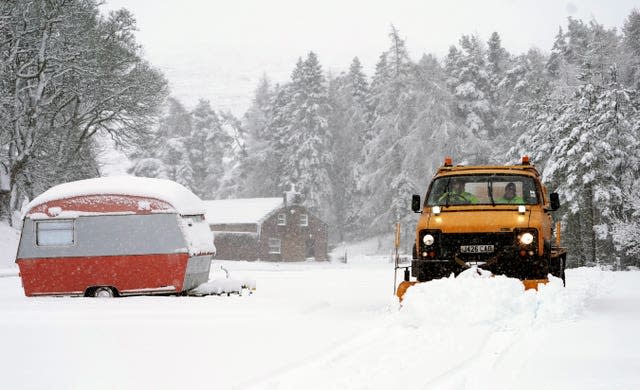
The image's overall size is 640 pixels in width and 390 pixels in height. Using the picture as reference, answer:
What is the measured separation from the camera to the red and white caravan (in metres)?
17.7

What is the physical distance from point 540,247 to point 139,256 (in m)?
9.26

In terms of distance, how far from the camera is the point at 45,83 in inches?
1443

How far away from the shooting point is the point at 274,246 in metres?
62.0

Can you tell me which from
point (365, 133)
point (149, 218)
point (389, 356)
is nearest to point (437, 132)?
point (365, 133)

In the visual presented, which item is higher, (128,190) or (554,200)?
(128,190)

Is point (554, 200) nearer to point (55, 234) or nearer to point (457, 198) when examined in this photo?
point (457, 198)

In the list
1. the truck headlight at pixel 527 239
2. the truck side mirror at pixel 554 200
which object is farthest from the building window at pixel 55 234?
the truck side mirror at pixel 554 200

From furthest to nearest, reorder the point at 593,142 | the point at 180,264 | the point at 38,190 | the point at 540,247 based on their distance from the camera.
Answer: the point at 38,190 → the point at 593,142 → the point at 180,264 → the point at 540,247

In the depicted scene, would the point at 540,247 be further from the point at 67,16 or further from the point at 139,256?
the point at 67,16

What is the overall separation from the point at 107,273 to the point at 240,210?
43.8 meters

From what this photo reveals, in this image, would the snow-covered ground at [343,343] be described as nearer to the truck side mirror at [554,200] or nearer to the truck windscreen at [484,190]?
the truck side mirror at [554,200]

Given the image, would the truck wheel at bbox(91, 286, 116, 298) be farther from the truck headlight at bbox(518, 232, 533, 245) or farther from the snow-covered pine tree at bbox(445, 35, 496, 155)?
the snow-covered pine tree at bbox(445, 35, 496, 155)

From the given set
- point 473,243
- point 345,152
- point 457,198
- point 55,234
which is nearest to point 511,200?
point 457,198

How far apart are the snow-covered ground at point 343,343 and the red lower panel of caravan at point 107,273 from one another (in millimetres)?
1955
